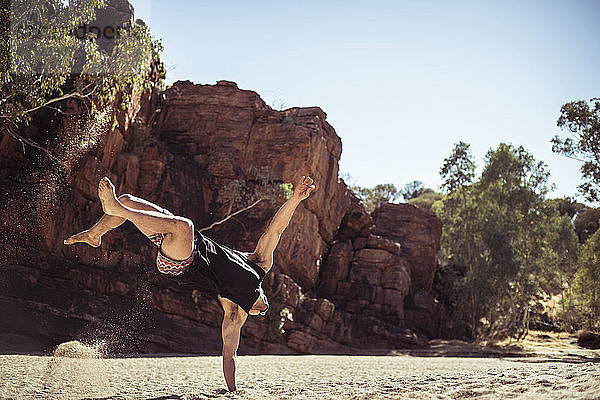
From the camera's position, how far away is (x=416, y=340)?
21547 millimetres

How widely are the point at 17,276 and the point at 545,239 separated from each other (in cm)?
3161

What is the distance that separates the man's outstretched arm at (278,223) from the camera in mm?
4777

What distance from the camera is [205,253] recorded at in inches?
175

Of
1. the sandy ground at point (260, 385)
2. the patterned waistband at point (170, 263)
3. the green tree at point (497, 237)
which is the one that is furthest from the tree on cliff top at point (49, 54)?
the green tree at point (497, 237)

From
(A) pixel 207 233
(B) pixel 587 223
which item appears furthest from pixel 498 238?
(B) pixel 587 223

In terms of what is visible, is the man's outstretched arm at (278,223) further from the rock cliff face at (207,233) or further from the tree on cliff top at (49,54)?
the tree on cliff top at (49,54)

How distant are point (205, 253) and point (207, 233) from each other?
14.2m

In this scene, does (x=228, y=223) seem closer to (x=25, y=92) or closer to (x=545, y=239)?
(x=25, y=92)

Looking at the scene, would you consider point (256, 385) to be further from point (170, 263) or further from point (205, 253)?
point (170, 263)

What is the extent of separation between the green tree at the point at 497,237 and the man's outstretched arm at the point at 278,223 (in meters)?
23.1

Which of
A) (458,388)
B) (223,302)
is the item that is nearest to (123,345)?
(223,302)

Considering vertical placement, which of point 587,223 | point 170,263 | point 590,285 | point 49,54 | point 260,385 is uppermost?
point 587,223

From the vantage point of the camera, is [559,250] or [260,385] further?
[559,250]

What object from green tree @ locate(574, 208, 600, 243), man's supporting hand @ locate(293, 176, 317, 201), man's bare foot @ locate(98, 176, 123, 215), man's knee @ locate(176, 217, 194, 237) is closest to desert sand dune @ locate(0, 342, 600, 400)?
man's knee @ locate(176, 217, 194, 237)
